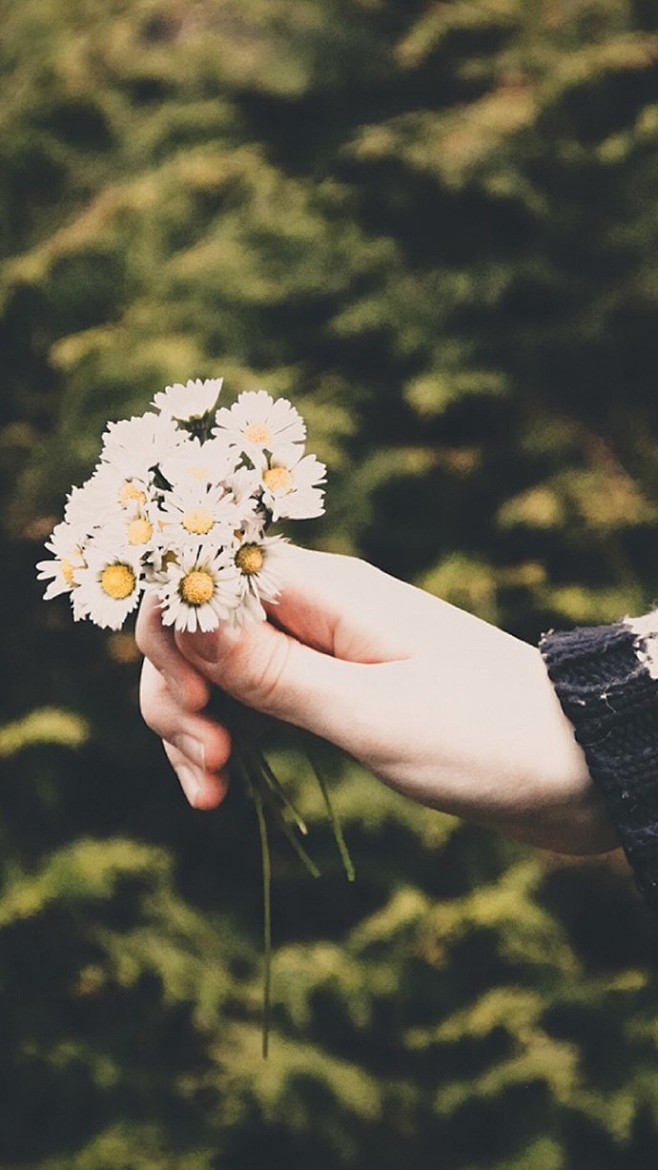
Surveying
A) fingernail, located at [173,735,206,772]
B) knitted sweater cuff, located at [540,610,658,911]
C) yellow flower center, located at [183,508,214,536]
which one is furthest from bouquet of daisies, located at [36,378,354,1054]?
knitted sweater cuff, located at [540,610,658,911]

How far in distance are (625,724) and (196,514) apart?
430mm

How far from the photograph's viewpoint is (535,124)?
8.12 feet

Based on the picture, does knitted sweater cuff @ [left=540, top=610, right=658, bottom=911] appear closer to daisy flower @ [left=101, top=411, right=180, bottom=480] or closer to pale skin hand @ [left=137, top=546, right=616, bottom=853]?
pale skin hand @ [left=137, top=546, right=616, bottom=853]

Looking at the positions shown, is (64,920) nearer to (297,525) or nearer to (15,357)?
(297,525)

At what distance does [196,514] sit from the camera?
980mm

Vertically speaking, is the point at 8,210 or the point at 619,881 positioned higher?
the point at 8,210

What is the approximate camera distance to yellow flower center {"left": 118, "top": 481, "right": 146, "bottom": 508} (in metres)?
1.01

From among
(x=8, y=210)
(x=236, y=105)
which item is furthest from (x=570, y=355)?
(x=8, y=210)

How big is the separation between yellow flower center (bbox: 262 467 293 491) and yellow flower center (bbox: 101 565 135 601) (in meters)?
0.15

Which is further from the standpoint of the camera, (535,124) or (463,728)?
(535,124)

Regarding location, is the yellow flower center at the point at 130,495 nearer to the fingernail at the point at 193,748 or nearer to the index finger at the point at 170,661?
the index finger at the point at 170,661

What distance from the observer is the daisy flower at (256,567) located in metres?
1.02

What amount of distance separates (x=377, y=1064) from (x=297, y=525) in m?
1.11

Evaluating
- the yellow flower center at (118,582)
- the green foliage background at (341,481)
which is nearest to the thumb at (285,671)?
the yellow flower center at (118,582)
